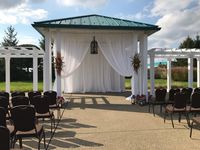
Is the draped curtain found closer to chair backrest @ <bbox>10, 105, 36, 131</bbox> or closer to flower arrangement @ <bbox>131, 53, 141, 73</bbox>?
flower arrangement @ <bbox>131, 53, 141, 73</bbox>

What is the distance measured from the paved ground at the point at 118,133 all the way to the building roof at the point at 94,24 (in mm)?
4443

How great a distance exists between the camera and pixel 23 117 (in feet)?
18.3

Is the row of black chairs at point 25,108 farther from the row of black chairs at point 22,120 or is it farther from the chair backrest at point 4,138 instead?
the chair backrest at point 4,138

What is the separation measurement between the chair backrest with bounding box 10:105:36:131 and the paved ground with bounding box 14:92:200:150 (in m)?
0.70

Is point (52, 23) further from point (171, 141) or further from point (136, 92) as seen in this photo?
point (171, 141)

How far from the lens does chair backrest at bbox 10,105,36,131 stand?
554cm

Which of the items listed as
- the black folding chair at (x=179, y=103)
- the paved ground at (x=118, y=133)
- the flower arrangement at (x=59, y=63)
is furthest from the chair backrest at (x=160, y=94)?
the flower arrangement at (x=59, y=63)

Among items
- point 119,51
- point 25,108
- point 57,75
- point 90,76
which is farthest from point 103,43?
point 25,108

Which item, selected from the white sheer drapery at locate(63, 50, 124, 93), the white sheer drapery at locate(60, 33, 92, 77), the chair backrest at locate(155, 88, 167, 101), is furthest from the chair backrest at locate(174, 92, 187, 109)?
the white sheer drapery at locate(63, 50, 124, 93)

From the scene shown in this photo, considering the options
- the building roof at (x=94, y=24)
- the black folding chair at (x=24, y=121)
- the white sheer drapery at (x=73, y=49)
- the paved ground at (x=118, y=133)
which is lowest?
the paved ground at (x=118, y=133)

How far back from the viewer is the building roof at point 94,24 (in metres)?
13.0

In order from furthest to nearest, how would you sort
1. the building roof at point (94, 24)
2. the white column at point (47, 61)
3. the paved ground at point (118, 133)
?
the white column at point (47, 61) < the building roof at point (94, 24) < the paved ground at point (118, 133)

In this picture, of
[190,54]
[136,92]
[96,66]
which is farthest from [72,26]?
A: [190,54]

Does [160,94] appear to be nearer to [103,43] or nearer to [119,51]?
[119,51]
